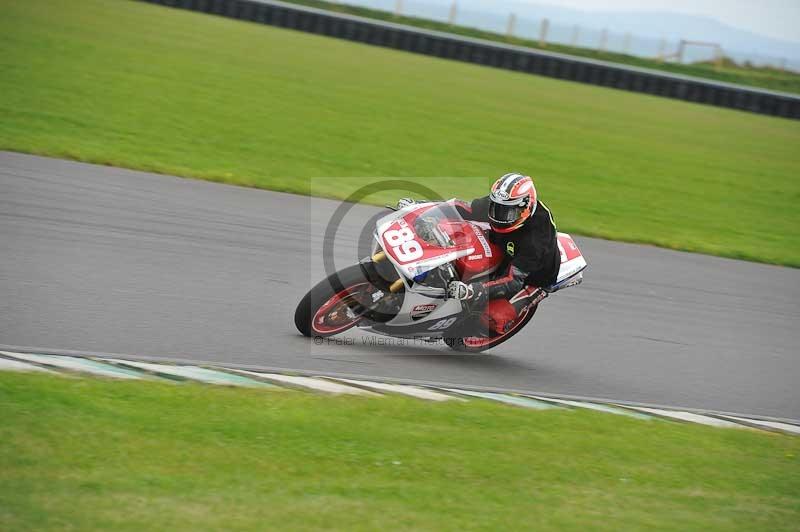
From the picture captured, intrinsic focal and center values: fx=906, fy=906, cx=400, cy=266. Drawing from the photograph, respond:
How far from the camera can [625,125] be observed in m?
23.2

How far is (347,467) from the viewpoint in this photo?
4840 millimetres

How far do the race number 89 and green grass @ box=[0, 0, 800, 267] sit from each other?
1556mm

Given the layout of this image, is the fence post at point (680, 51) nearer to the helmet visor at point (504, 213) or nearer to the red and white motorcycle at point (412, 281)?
the red and white motorcycle at point (412, 281)

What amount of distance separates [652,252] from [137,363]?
812 cm

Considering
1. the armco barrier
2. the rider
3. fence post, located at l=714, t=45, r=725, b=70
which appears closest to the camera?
the rider

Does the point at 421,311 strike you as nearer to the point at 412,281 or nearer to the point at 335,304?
the point at 412,281

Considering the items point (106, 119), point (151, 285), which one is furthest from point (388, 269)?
point (106, 119)

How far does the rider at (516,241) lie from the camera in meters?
6.67

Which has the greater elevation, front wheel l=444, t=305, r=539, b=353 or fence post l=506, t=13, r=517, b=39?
fence post l=506, t=13, r=517, b=39

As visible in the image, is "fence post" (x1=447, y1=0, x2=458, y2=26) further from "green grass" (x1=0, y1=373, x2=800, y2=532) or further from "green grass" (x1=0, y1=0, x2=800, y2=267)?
"green grass" (x1=0, y1=373, x2=800, y2=532)

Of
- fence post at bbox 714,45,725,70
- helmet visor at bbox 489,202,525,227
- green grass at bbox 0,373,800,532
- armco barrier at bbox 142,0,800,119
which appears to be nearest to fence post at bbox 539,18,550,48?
fence post at bbox 714,45,725,70

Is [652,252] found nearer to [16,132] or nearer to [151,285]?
[151,285]

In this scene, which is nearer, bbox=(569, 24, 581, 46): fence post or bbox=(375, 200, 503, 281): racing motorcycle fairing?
bbox=(375, 200, 503, 281): racing motorcycle fairing

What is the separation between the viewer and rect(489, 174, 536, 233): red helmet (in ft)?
21.8
